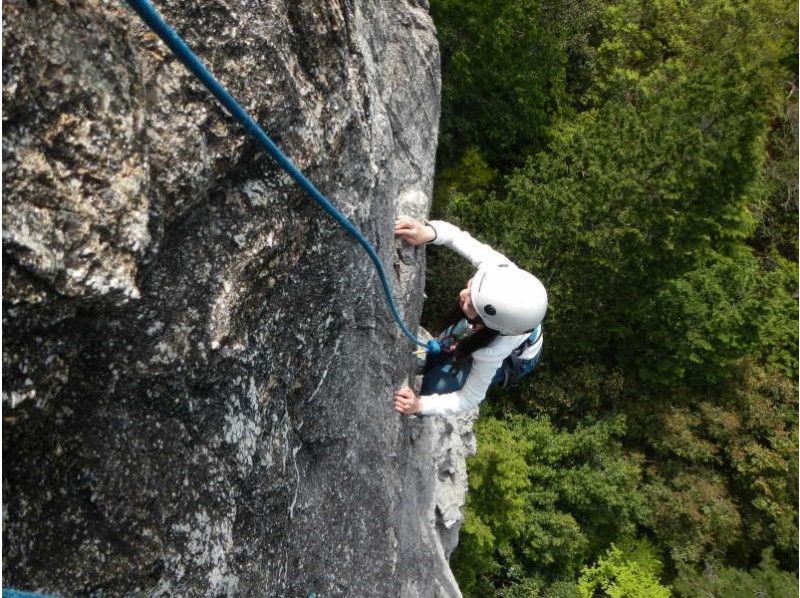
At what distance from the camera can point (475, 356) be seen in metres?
4.13

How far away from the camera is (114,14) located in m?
2.20

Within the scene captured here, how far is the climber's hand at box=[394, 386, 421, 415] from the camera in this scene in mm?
4414

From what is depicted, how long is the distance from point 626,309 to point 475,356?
8.64 m

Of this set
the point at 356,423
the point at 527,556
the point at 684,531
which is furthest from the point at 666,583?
the point at 356,423

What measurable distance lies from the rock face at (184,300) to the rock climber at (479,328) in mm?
605

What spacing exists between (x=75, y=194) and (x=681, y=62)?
49.2ft

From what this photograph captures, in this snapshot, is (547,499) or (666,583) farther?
(666,583)

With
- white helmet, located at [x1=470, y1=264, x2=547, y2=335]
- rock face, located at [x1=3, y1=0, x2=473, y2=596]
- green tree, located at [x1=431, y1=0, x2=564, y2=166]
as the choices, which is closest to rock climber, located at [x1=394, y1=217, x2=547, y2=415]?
white helmet, located at [x1=470, y1=264, x2=547, y2=335]

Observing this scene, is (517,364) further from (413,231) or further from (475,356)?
(413,231)

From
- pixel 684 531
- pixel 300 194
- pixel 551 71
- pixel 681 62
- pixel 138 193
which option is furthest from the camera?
pixel 681 62

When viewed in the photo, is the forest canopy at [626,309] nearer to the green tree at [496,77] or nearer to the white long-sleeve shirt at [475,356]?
the green tree at [496,77]

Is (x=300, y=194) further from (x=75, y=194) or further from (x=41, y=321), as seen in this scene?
(x=41, y=321)

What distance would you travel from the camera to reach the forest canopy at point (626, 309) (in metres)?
10.4

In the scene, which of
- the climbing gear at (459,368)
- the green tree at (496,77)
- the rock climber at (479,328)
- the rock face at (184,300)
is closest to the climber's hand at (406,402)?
the rock climber at (479,328)
